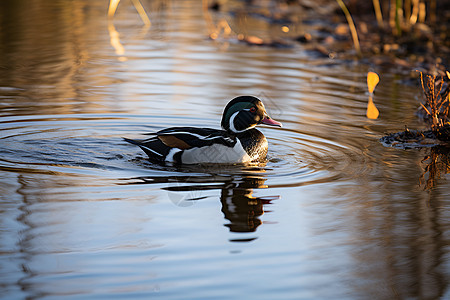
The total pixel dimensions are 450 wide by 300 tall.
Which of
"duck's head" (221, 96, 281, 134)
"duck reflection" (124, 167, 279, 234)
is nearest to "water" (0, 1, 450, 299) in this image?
"duck reflection" (124, 167, 279, 234)

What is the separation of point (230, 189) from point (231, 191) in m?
0.06

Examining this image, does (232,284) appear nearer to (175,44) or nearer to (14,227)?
(14,227)

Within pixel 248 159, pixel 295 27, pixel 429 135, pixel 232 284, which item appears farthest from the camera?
pixel 295 27

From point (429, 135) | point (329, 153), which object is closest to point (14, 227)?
point (329, 153)

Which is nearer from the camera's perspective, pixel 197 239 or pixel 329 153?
pixel 197 239

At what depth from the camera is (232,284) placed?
16.1 feet

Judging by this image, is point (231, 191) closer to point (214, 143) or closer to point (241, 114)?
point (214, 143)

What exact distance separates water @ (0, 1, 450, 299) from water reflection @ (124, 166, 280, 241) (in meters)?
0.02

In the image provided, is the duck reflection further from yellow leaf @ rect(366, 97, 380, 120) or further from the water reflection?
yellow leaf @ rect(366, 97, 380, 120)

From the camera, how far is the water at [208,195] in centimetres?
505

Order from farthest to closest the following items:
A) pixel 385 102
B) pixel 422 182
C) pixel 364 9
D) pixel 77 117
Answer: pixel 364 9 → pixel 385 102 → pixel 77 117 → pixel 422 182

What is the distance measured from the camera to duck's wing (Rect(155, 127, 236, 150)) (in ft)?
25.7

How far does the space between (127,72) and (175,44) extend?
3233 mm

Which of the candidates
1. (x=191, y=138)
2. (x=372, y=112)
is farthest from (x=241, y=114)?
(x=372, y=112)
